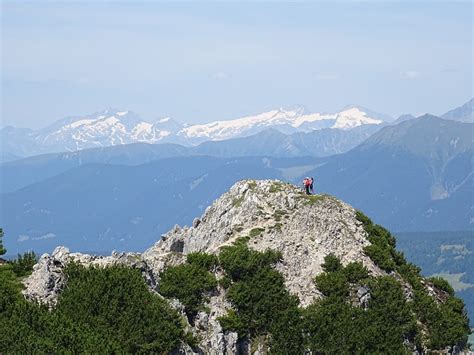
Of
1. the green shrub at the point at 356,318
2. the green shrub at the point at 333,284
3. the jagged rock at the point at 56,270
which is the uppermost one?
the jagged rock at the point at 56,270

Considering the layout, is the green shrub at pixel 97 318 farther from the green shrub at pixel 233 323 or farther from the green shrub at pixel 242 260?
the green shrub at pixel 242 260

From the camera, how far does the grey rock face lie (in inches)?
3059

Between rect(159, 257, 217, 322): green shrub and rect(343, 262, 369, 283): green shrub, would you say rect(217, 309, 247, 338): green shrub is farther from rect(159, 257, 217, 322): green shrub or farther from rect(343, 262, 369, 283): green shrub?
rect(343, 262, 369, 283): green shrub

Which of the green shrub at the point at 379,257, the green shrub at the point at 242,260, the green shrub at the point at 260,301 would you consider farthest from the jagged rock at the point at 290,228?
the green shrub at the point at 260,301

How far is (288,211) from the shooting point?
96312mm

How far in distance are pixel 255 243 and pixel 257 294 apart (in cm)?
1098

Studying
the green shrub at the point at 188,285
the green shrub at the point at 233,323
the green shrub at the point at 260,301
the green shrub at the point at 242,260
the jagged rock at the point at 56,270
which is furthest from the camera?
the green shrub at the point at 242,260

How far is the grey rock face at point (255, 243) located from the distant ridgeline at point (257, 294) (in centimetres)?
15

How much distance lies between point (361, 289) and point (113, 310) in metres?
30.4

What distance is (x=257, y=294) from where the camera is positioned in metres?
81.0

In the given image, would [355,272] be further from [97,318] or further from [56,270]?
[56,270]

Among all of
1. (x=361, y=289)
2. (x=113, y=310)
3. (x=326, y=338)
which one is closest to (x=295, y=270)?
(x=361, y=289)

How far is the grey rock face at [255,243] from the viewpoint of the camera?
255 feet

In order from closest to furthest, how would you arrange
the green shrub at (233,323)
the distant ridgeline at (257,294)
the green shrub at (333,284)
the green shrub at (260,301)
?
the distant ridgeline at (257,294) < the green shrub at (260,301) < the green shrub at (233,323) < the green shrub at (333,284)
